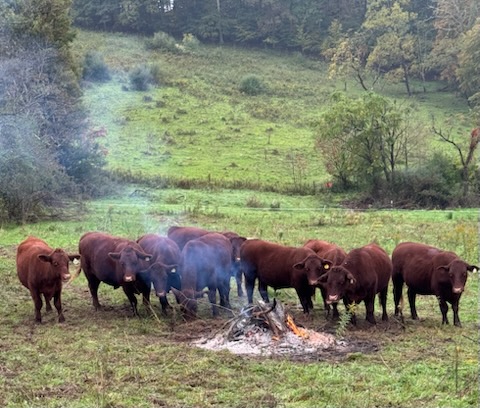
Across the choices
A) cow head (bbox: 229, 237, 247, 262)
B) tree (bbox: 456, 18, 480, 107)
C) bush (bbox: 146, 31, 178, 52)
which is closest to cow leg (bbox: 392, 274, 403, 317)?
cow head (bbox: 229, 237, 247, 262)

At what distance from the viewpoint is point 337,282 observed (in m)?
10.9

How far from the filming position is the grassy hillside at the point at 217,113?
34688mm

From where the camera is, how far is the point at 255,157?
3662 cm

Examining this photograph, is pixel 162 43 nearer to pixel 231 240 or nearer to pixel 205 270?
pixel 231 240

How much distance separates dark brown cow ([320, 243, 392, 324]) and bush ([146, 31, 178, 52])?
2108 inches

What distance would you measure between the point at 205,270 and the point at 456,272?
4137mm

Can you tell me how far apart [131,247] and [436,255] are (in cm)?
511

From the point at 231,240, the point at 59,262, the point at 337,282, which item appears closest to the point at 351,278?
the point at 337,282

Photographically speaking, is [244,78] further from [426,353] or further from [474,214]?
[426,353]

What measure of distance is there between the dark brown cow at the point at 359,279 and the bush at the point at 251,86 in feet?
137

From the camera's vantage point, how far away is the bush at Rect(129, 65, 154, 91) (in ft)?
159

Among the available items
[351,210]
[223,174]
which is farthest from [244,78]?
[351,210]

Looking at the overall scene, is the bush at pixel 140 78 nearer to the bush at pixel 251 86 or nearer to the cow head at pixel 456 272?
the bush at pixel 251 86

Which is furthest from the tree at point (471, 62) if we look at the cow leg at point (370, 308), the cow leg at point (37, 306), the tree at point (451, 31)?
the cow leg at point (37, 306)
